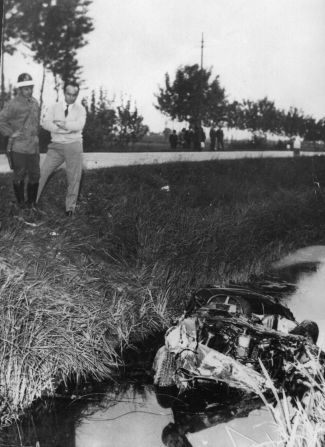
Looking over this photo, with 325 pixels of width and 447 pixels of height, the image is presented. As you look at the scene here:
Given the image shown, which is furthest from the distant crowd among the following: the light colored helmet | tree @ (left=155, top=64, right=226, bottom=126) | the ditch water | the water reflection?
the ditch water

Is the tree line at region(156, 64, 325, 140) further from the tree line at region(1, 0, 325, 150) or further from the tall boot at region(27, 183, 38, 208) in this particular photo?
the tall boot at region(27, 183, 38, 208)

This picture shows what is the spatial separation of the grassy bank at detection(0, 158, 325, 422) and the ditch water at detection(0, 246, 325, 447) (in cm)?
26

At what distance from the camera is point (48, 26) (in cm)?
2369

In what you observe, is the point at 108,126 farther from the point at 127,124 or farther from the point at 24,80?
the point at 24,80

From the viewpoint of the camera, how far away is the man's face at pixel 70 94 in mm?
7969

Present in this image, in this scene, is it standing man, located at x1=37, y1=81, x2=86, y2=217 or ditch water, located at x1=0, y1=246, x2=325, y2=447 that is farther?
standing man, located at x1=37, y1=81, x2=86, y2=217

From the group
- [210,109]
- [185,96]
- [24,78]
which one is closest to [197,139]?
[185,96]

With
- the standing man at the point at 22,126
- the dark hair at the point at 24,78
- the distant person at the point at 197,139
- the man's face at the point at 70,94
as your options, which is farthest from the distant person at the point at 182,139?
the dark hair at the point at 24,78

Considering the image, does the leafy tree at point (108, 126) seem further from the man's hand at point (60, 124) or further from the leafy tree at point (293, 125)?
the leafy tree at point (293, 125)

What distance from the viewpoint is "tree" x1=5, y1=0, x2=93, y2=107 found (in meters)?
22.7

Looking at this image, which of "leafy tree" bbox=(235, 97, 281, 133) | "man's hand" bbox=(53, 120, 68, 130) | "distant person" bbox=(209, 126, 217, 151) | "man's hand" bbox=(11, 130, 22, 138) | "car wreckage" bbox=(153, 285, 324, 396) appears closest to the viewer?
"car wreckage" bbox=(153, 285, 324, 396)

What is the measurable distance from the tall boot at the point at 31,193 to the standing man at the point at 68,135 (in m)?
0.11

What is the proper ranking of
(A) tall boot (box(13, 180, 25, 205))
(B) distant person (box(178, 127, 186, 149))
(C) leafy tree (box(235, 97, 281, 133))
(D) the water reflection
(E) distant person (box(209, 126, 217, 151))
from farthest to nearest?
(C) leafy tree (box(235, 97, 281, 133)) → (E) distant person (box(209, 126, 217, 151)) → (B) distant person (box(178, 127, 186, 149)) → (D) the water reflection → (A) tall boot (box(13, 180, 25, 205))

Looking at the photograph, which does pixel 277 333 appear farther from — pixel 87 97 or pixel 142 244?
pixel 87 97
